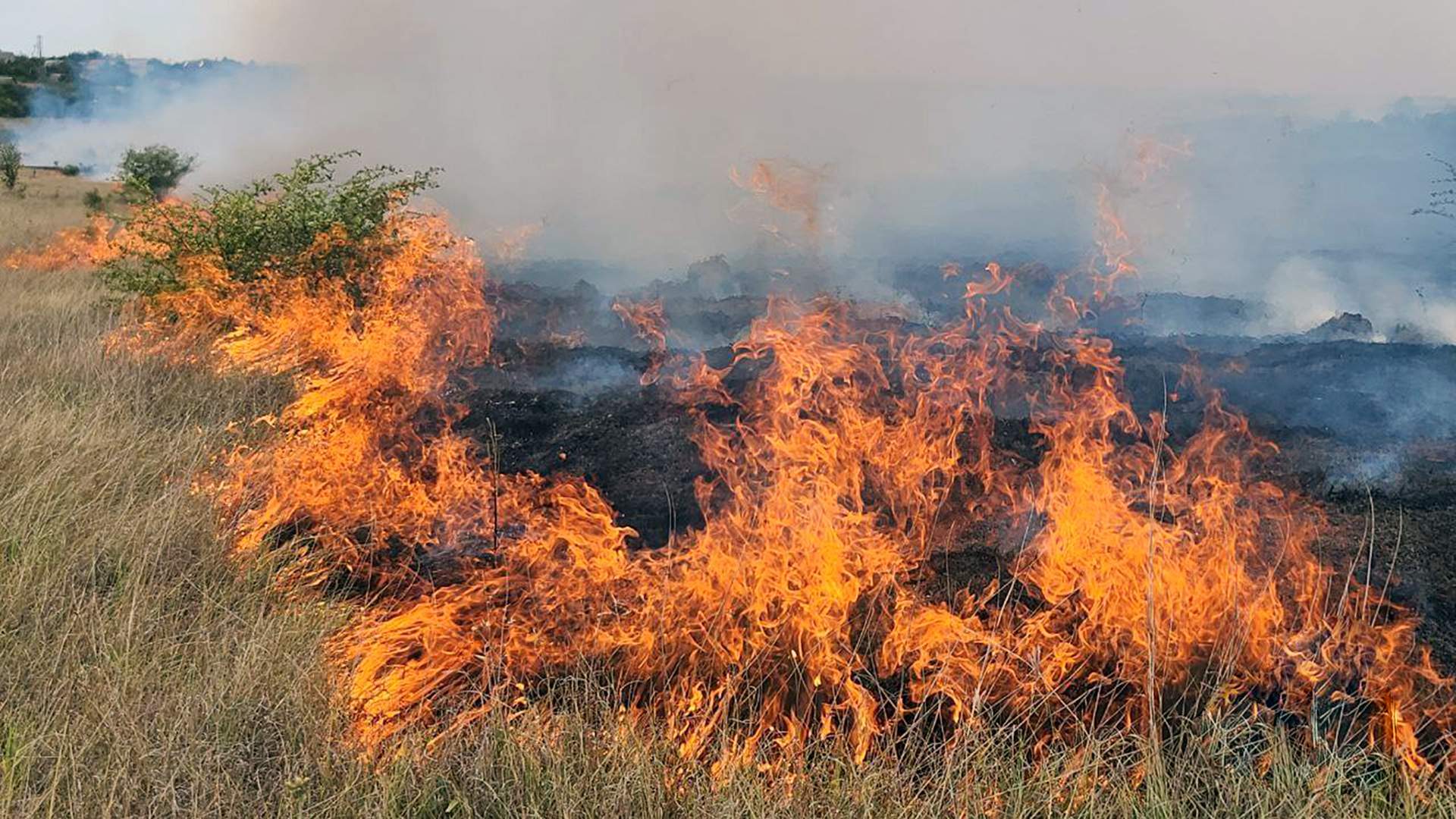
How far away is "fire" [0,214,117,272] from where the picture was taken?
39.8ft

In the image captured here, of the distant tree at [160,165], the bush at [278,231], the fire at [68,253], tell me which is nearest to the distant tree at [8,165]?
the distant tree at [160,165]

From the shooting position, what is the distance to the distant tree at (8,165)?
22.2m

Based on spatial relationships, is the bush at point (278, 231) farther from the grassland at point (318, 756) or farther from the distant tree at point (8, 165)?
the distant tree at point (8, 165)

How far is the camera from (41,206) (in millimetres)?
20047

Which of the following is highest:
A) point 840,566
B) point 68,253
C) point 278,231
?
point 278,231

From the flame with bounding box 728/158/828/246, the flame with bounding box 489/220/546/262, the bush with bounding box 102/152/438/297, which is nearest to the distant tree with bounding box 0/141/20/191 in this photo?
the flame with bounding box 489/220/546/262

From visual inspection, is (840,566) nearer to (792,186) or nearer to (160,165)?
(792,186)

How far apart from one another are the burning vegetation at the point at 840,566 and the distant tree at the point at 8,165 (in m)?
20.5

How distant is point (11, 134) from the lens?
3184 centimetres

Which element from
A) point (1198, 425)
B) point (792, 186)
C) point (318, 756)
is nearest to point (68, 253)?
point (792, 186)

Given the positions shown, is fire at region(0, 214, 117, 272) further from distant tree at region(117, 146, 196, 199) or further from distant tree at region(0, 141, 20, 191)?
distant tree at region(0, 141, 20, 191)

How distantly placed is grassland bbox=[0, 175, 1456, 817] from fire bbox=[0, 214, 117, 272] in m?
9.43

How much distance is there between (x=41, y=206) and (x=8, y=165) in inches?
147

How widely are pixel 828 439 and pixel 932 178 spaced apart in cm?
1441
